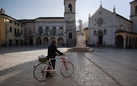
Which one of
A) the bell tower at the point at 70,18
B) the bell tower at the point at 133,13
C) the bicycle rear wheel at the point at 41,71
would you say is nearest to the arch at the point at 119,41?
the bell tower at the point at 133,13

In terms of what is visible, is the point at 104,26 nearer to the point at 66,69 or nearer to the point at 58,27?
the point at 58,27

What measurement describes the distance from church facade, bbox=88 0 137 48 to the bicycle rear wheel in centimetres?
3709

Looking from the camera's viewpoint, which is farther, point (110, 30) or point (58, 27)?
point (58, 27)

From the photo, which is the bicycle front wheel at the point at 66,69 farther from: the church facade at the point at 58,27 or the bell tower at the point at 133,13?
the bell tower at the point at 133,13

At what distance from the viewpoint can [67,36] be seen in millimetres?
53188

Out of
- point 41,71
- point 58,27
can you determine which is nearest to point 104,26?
point 58,27

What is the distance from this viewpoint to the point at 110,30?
41344 mm

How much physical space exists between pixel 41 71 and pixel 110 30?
39.1m

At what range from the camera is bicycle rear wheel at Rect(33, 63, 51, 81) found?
5.38 m

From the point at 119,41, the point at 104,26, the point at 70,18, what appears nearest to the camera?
the point at 104,26

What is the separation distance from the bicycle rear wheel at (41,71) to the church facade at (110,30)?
122 feet

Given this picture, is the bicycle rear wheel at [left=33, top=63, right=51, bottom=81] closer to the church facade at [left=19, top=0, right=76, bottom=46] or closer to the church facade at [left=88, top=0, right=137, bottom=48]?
the church facade at [left=88, top=0, right=137, bottom=48]

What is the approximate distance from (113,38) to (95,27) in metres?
8.22

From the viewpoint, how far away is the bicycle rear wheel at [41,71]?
5384 millimetres
